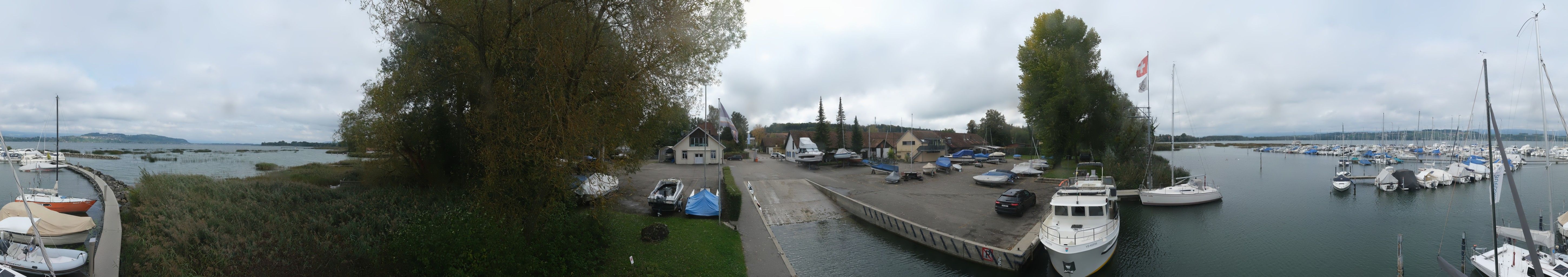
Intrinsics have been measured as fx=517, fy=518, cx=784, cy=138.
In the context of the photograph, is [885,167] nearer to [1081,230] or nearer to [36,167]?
[1081,230]

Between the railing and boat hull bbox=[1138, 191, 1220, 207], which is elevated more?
the railing

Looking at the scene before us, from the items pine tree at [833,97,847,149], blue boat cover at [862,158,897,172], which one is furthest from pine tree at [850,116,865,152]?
blue boat cover at [862,158,897,172]

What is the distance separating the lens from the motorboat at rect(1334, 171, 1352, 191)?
2828 centimetres

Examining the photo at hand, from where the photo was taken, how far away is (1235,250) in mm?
16188

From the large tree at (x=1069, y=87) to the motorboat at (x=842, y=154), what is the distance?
47.0 feet

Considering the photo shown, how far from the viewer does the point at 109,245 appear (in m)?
9.63

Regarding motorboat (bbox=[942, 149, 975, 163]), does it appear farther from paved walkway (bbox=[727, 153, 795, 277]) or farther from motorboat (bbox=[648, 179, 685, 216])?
motorboat (bbox=[648, 179, 685, 216])

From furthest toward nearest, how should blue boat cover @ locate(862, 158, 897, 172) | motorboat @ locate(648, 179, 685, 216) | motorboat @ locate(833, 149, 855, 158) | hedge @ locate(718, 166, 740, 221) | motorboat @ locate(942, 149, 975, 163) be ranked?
motorboat @ locate(942, 149, 975, 163)
motorboat @ locate(833, 149, 855, 158)
blue boat cover @ locate(862, 158, 897, 172)
hedge @ locate(718, 166, 740, 221)
motorboat @ locate(648, 179, 685, 216)

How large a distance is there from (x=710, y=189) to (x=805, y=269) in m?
11.7

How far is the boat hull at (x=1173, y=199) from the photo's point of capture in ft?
78.5

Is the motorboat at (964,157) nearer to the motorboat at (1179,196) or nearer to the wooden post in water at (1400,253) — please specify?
the motorboat at (1179,196)

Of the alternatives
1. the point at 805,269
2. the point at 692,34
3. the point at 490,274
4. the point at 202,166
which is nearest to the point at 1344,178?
the point at 805,269

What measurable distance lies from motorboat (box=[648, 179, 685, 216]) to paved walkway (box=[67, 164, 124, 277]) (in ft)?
36.6

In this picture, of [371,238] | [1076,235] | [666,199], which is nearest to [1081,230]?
[1076,235]
